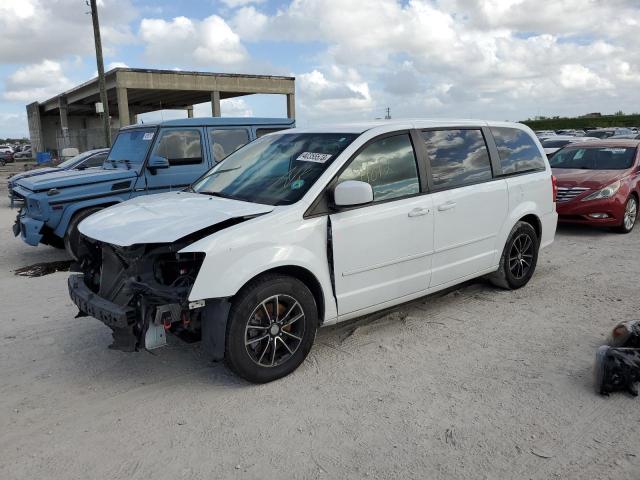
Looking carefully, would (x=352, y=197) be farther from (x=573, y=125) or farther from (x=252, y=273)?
(x=573, y=125)

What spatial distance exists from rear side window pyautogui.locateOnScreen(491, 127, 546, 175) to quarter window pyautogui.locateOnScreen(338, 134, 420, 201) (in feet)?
4.56

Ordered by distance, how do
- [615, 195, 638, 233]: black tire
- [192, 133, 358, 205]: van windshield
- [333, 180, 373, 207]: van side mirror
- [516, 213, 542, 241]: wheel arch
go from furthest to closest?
[615, 195, 638, 233]: black tire
[516, 213, 542, 241]: wheel arch
[192, 133, 358, 205]: van windshield
[333, 180, 373, 207]: van side mirror

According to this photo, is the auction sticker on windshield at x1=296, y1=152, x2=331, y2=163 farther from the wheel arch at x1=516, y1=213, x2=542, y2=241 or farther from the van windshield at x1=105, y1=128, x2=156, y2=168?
the van windshield at x1=105, y1=128, x2=156, y2=168

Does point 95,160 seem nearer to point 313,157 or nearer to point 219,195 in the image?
point 219,195

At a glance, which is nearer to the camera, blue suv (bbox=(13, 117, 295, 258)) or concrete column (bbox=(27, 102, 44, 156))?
blue suv (bbox=(13, 117, 295, 258))

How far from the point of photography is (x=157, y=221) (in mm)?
3875

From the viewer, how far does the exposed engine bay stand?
3.53 m

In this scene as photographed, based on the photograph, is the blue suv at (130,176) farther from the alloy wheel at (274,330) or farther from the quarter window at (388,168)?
the alloy wheel at (274,330)

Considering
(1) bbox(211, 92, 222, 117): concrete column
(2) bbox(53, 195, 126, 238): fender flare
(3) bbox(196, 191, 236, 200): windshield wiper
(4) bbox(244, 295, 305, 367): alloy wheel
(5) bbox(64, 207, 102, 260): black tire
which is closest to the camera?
(4) bbox(244, 295, 305, 367): alloy wheel

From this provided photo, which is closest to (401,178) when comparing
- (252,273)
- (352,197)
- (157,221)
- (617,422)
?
(352,197)

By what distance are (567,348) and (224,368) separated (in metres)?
2.73

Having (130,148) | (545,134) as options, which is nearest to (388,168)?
(130,148)

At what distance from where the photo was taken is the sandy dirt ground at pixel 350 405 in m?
2.95

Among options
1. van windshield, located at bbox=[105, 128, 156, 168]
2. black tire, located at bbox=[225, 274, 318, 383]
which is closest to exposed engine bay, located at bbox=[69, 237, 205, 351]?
black tire, located at bbox=[225, 274, 318, 383]
